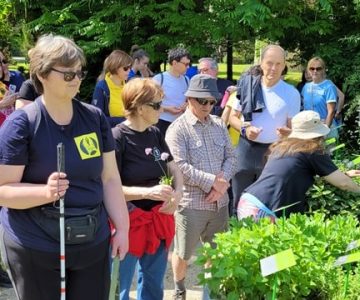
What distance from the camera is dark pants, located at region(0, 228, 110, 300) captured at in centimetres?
223

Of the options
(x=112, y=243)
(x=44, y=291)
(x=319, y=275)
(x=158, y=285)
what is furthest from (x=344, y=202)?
(x=44, y=291)

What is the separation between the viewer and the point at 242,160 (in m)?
4.59

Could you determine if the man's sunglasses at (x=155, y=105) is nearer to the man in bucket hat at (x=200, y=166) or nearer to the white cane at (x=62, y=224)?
the man in bucket hat at (x=200, y=166)

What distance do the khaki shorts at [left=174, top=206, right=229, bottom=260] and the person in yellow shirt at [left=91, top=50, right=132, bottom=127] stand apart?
1649 millimetres

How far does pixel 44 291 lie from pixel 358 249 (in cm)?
149

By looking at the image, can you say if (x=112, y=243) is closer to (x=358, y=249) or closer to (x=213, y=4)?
(x=358, y=249)

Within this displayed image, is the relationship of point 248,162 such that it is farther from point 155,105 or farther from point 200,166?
point 155,105

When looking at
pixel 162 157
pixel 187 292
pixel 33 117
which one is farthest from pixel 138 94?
pixel 187 292

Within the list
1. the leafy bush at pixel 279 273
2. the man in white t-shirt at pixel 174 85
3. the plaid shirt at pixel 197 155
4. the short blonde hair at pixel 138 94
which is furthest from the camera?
the man in white t-shirt at pixel 174 85

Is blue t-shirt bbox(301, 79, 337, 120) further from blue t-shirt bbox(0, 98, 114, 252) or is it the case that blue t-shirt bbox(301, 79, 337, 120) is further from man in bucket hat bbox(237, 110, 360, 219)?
blue t-shirt bbox(0, 98, 114, 252)

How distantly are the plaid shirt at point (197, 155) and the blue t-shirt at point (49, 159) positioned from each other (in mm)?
1213

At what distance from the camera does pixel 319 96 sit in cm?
679

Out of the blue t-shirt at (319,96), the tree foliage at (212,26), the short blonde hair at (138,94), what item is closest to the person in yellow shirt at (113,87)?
the short blonde hair at (138,94)

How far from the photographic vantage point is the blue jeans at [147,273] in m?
3.23
